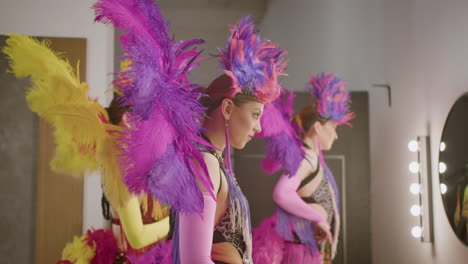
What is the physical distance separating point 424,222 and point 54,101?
2.17 meters

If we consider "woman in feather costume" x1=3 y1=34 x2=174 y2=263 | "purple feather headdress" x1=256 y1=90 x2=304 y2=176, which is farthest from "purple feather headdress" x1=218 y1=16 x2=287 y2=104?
"purple feather headdress" x1=256 y1=90 x2=304 y2=176

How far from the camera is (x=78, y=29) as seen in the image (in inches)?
130

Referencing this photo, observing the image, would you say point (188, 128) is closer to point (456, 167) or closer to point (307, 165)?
point (307, 165)

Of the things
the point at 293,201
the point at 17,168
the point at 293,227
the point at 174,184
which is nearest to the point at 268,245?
the point at 293,227

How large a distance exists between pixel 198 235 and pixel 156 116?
33 cm

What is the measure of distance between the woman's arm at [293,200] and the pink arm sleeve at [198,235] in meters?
1.37

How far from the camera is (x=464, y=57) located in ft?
7.88

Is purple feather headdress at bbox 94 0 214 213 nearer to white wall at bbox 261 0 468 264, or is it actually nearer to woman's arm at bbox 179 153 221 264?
woman's arm at bbox 179 153 221 264

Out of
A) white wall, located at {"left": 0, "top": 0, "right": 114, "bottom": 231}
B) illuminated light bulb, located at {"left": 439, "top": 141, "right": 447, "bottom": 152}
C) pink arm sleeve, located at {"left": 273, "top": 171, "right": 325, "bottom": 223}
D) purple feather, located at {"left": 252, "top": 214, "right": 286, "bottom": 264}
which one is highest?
white wall, located at {"left": 0, "top": 0, "right": 114, "bottom": 231}

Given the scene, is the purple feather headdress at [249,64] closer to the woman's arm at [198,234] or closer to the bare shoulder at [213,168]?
the bare shoulder at [213,168]

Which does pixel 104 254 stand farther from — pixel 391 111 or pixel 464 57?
pixel 391 111

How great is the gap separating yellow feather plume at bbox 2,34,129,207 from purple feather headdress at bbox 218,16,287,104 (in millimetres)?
503

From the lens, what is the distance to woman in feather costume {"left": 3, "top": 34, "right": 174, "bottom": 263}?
5.63 feet

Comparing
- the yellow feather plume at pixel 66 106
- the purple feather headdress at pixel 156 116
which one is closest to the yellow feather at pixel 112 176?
the yellow feather plume at pixel 66 106
